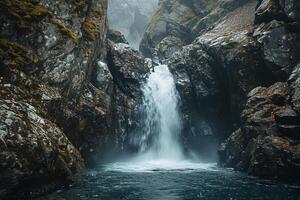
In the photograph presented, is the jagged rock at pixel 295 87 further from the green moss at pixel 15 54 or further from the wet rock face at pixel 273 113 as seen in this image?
the green moss at pixel 15 54

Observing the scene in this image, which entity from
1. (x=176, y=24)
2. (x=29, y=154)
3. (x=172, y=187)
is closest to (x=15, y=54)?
(x=29, y=154)

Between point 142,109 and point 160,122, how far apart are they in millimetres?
2628

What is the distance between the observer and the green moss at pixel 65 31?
24.2 m

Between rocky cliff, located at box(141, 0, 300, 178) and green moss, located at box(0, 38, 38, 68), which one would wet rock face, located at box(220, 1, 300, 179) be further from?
green moss, located at box(0, 38, 38, 68)

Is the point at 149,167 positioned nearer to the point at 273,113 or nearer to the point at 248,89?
the point at 273,113

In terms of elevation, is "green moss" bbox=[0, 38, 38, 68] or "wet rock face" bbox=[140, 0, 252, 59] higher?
"wet rock face" bbox=[140, 0, 252, 59]

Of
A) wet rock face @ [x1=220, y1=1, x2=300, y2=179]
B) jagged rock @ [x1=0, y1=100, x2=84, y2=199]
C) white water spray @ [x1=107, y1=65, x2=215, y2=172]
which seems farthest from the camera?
white water spray @ [x1=107, y1=65, x2=215, y2=172]

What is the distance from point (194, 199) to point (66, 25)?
14.5 meters

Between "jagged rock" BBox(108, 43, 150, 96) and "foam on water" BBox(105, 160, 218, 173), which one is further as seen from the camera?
"jagged rock" BBox(108, 43, 150, 96)

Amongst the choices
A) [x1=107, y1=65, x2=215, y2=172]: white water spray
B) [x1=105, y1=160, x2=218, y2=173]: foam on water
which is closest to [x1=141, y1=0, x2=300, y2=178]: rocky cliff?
[x1=107, y1=65, x2=215, y2=172]: white water spray

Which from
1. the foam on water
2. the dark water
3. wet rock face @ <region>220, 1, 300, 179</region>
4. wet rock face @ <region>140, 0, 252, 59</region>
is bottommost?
the dark water

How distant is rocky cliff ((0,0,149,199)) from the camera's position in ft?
55.2

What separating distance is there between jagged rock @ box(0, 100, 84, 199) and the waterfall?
53.5ft

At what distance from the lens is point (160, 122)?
37594 millimetres
